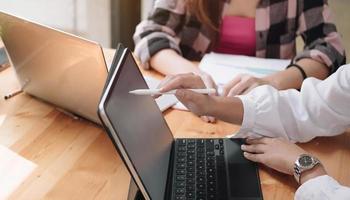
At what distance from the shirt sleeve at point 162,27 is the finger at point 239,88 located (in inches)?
13.7

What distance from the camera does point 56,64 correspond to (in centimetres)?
104

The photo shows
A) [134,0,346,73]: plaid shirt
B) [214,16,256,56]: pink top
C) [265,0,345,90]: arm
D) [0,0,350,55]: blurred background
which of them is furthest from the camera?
[0,0,350,55]: blurred background

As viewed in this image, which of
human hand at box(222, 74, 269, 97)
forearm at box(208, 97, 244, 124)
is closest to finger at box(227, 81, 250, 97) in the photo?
human hand at box(222, 74, 269, 97)

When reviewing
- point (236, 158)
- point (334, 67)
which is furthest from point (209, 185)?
point (334, 67)

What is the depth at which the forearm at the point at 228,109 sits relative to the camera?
1.04 m

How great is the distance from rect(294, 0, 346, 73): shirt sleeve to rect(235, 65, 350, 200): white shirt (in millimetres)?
310

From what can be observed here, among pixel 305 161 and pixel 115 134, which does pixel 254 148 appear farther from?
pixel 115 134

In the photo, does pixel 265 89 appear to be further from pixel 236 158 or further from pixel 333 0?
pixel 333 0

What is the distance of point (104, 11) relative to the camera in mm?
2426

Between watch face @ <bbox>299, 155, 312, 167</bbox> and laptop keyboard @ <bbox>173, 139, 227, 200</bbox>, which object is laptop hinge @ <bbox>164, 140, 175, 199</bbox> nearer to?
laptop keyboard @ <bbox>173, 139, 227, 200</bbox>

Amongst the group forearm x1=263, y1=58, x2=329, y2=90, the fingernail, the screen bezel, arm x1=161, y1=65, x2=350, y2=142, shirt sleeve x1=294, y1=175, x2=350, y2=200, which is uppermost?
the screen bezel

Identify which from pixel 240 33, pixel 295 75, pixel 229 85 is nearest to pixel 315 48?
pixel 295 75

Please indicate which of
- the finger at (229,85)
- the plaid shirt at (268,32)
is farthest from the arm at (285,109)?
the plaid shirt at (268,32)

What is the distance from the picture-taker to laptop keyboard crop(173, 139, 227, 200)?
0.85 m
